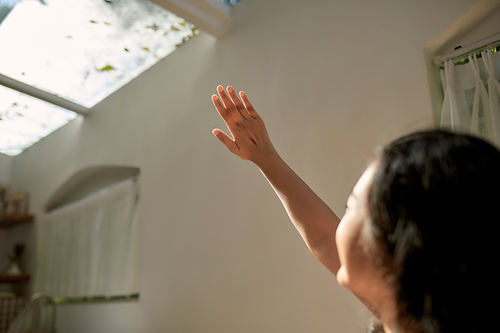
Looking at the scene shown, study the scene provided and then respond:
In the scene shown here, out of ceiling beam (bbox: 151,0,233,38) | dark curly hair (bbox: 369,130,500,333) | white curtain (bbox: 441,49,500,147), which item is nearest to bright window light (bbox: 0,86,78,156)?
ceiling beam (bbox: 151,0,233,38)

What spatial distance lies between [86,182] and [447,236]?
15.0 ft

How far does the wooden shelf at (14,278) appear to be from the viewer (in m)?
4.50

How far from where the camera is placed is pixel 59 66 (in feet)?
11.3

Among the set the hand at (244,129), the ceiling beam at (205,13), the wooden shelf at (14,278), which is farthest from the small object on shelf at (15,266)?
the hand at (244,129)

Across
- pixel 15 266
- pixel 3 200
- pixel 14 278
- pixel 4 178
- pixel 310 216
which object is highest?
pixel 4 178

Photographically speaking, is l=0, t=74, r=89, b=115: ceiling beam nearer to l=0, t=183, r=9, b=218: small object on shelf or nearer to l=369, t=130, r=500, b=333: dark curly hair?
l=0, t=183, r=9, b=218: small object on shelf

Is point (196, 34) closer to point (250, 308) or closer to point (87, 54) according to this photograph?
point (87, 54)

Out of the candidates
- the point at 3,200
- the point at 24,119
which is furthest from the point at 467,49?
the point at 3,200

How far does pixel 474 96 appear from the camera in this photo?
1.65 metres

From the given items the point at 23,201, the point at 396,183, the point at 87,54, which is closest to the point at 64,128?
the point at 23,201

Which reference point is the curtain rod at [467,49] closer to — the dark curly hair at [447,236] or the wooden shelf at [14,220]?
the dark curly hair at [447,236]

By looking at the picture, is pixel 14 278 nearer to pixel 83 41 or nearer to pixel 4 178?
pixel 4 178

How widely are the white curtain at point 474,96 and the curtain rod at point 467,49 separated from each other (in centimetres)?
3

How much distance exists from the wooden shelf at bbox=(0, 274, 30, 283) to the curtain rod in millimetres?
4831
